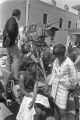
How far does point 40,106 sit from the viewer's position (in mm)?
3326

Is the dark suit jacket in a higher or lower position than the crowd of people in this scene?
higher

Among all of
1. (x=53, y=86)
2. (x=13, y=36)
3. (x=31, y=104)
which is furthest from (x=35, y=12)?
(x=31, y=104)

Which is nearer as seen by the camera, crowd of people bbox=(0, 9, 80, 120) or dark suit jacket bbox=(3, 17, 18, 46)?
crowd of people bbox=(0, 9, 80, 120)

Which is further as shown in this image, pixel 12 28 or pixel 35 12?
pixel 35 12

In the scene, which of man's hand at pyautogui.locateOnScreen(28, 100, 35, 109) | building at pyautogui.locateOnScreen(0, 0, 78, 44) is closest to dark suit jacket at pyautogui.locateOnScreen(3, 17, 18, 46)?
man's hand at pyautogui.locateOnScreen(28, 100, 35, 109)

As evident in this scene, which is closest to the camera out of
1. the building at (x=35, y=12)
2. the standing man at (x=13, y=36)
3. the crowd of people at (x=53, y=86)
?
the crowd of people at (x=53, y=86)

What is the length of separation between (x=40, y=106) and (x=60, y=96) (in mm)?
514

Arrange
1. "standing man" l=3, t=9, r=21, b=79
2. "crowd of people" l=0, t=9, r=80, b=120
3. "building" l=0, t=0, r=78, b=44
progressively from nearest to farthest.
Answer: "crowd of people" l=0, t=9, r=80, b=120
"standing man" l=3, t=9, r=21, b=79
"building" l=0, t=0, r=78, b=44

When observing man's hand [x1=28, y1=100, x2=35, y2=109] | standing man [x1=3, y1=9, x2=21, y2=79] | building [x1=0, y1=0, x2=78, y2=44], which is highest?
building [x1=0, y1=0, x2=78, y2=44]

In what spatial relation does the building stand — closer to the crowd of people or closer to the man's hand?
the crowd of people

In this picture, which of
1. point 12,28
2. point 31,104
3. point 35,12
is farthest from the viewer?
point 35,12

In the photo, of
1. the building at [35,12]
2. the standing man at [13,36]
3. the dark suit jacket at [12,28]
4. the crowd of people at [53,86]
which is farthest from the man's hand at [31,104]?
the building at [35,12]

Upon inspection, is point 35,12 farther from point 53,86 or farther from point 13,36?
point 53,86

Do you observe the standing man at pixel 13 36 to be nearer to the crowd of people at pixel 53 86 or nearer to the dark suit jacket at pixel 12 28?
the dark suit jacket at pixel 12 28
